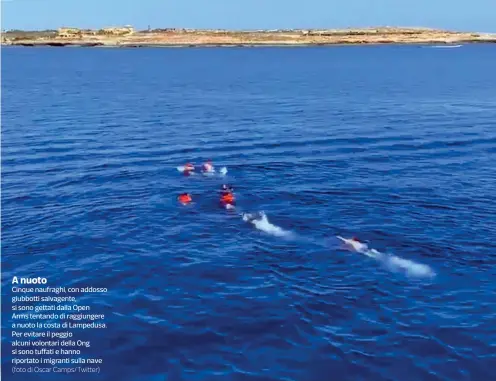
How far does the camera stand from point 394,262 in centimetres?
3419

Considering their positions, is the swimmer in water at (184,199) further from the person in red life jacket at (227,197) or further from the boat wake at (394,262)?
the boat wake at (394,262)

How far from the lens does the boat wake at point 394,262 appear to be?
33.1 meters

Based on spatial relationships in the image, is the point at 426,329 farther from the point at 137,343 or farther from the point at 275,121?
the point at 275,121

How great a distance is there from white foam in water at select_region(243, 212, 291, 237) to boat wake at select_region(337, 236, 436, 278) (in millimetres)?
4297

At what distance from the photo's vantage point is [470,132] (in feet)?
225

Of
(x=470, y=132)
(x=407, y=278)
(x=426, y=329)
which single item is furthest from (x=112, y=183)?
(x=470, y=132)

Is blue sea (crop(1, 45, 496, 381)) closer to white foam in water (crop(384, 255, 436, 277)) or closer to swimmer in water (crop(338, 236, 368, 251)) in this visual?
white foam in water (crop(384, 255, 436, 277))

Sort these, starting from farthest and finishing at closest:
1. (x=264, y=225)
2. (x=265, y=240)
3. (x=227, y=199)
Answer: (x=227, y=199) < (x=264, y=225) < (x=265, y=240)

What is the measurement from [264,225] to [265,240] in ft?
6.75

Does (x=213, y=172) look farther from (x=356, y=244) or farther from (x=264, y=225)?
(x=356, y=244)

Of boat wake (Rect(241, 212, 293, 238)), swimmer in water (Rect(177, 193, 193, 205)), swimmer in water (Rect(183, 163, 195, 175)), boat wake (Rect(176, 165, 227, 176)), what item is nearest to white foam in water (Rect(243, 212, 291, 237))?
boat wake (Rect(241, 212, 293, 238))

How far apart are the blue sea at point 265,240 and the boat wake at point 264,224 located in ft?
0.44

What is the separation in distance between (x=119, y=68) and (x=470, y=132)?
124 m

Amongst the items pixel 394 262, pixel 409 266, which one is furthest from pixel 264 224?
pixel 409 266
